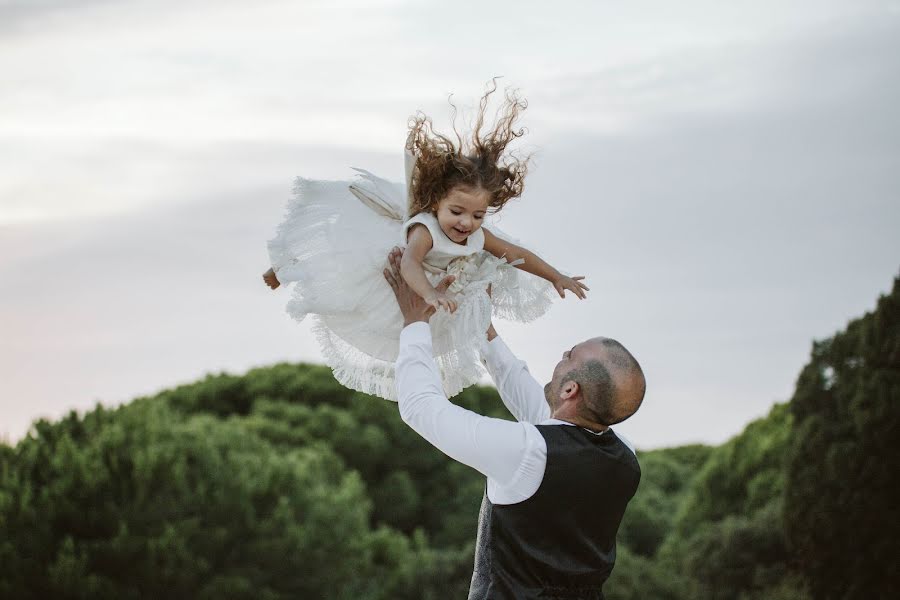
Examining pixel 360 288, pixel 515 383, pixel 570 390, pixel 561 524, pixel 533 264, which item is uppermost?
pixel 533 264

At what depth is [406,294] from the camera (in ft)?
10.8

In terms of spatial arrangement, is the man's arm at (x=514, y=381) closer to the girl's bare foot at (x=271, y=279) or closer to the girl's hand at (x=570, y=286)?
the girl's hand at (x=570, y=286)

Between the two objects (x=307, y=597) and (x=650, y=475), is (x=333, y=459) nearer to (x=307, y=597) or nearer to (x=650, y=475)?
(x=307, y=597)

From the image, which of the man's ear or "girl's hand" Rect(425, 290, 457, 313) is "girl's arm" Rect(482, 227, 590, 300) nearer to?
"girl's hand" Rect(425, 290, 457, 313)

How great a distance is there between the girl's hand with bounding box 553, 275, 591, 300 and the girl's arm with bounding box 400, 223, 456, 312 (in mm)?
513

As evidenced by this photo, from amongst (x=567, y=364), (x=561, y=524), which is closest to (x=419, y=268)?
(x=567, y=364)

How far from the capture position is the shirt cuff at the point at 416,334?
3.16 m

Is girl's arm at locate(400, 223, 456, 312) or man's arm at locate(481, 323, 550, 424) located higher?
girl's arm at locate(400, 223, 456, 312)

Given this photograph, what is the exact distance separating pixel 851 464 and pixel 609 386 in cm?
661

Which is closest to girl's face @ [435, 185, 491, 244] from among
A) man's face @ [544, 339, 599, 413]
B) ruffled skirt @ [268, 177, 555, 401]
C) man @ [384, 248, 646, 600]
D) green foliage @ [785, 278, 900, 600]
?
ruffled skirt @ [268, 177, 555, 401]

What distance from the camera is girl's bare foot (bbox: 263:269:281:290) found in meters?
3.56

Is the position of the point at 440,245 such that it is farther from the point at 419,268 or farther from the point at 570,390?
the point at 570,390

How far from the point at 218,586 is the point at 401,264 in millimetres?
8214

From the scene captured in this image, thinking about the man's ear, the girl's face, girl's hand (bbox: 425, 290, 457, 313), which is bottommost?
the man's ear
